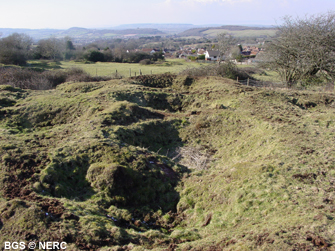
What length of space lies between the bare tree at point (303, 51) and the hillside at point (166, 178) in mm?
11649

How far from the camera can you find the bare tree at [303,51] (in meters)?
20.9

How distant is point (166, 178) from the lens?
25.4 feet

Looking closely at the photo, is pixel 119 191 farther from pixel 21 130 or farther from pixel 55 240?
pixel 21 130

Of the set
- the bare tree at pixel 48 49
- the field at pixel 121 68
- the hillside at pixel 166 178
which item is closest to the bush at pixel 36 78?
the hillside at pixel 166 178

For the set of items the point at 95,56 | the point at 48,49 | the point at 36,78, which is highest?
the point at 48,49

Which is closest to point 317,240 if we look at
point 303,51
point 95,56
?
point 303,51

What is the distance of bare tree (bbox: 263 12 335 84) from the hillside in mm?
11649

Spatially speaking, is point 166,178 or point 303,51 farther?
point 303,51

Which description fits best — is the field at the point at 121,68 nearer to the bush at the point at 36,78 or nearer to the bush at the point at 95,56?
the bush at the point at 36,78

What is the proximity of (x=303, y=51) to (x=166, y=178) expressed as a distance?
847 inches

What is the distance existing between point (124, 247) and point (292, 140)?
706 cm

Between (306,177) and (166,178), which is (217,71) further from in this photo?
(306,177)

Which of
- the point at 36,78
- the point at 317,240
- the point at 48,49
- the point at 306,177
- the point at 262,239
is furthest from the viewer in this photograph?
the point at 48,49

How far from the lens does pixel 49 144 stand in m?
8.75
